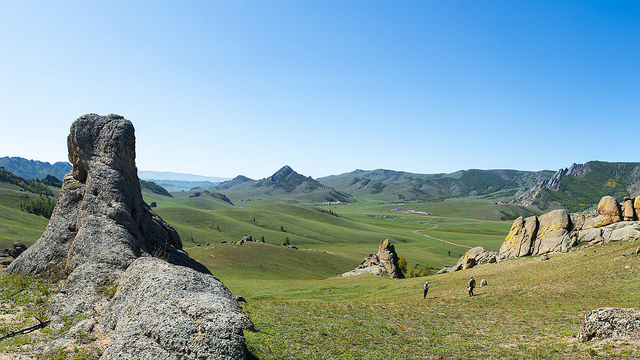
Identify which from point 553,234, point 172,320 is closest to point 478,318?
point 172,320

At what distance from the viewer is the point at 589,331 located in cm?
2164

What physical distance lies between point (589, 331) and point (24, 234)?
646 feet

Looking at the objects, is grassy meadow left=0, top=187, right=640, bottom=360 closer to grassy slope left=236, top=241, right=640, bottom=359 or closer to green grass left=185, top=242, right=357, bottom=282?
grassy slope left=236, top=241, right=640, bottom=359

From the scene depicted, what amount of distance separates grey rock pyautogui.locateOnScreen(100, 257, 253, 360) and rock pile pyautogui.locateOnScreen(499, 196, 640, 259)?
72285 mm

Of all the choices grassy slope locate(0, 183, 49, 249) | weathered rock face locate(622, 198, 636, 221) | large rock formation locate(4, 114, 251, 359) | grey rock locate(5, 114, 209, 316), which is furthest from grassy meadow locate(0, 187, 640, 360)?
grassy slope locate(0, 183, 49, 249)

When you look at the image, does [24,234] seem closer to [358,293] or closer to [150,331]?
[358,293]

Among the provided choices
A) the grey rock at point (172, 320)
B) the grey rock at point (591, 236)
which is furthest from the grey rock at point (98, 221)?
the grey rock at point (591, 236)

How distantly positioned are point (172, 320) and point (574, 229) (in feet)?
268

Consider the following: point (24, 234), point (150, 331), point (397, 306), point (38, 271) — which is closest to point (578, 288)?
point (397, 306)

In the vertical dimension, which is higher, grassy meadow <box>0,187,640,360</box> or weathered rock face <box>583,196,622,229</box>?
weathered rock face <box>583,196,622,229</box>

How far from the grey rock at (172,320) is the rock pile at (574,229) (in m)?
72.3

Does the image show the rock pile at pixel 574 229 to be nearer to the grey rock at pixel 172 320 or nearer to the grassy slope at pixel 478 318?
the grassy slope at pixel 478 318

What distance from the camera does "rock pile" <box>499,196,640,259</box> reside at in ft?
199

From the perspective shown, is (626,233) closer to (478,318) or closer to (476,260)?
(476,260)
